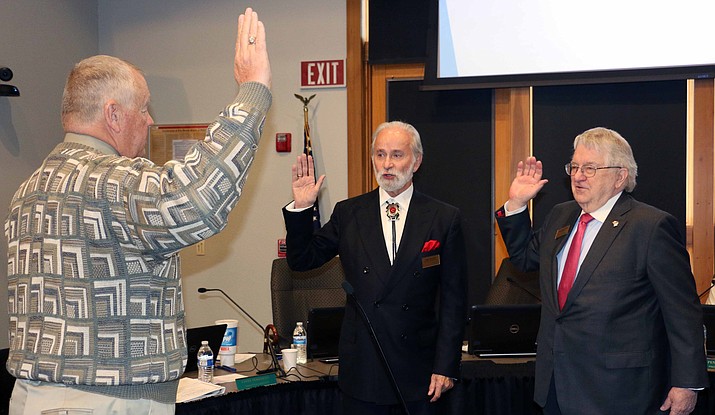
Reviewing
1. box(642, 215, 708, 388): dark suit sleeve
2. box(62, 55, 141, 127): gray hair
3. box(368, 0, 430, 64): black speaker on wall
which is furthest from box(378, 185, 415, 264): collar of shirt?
box(368, 0, 430, 64): black speaker on wall

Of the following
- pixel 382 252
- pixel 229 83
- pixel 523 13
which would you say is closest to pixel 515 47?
pixel 523 13

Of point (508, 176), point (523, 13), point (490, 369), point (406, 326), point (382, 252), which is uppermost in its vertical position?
point (523, 13)

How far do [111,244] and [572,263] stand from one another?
1.84 m

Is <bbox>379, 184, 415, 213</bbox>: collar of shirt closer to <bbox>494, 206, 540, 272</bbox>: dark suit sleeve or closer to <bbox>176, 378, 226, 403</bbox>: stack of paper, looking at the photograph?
<bbox>494, 206, 540, 272</bbox>: dark suit sleeve

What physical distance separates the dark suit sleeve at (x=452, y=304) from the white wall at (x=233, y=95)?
240 centimetres

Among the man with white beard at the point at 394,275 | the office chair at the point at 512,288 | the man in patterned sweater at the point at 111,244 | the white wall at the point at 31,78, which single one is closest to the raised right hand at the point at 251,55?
the man in patterned sweater at the point at 111,244

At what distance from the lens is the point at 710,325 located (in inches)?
139

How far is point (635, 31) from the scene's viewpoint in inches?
187

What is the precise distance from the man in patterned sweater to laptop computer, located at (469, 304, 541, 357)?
2.08m

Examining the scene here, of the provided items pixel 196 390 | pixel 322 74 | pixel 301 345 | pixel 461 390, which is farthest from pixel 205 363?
pixel 322 74

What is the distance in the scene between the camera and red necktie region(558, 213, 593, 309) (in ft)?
9.35

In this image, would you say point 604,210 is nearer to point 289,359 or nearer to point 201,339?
point 289,359

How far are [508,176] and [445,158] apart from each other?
0.44 meters

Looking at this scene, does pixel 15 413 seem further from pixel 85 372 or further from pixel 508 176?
pixel 508 176
